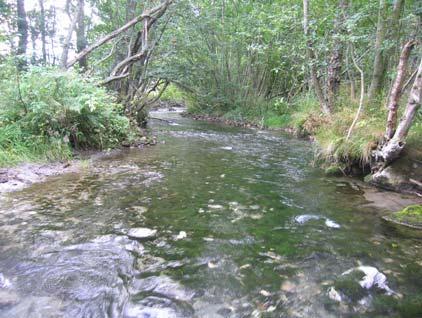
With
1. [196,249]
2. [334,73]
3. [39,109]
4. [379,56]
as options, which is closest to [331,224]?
[196,249]

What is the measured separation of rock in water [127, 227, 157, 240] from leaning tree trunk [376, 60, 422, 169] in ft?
13.0

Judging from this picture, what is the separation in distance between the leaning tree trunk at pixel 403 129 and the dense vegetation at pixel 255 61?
0.06 feet

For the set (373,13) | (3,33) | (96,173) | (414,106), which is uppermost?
(373,13)

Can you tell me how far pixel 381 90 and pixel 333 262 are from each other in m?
6.38

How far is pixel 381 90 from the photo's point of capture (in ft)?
27.0

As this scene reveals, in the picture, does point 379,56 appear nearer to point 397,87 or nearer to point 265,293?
point 397,87

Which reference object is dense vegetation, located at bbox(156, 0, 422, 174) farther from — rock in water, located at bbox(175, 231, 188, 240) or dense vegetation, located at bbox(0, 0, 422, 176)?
rock in water, located at bbox(175, 231, 188, 240)

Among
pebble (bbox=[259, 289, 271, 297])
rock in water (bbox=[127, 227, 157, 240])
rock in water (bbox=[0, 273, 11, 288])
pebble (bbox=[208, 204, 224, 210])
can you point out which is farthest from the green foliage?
pebble (bbox=[259, 289, 271, 297])

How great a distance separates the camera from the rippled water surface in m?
2.58

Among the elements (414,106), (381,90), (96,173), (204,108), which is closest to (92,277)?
(96,173)

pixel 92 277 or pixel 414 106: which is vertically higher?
pixel 414 106

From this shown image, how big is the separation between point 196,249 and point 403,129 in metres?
3.85

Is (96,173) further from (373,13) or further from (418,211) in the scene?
(373,13)

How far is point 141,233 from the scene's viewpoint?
377 cm
